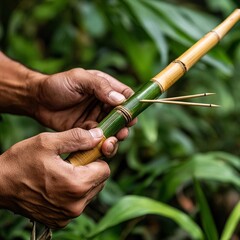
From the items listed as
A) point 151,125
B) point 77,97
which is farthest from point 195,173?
point 77,97

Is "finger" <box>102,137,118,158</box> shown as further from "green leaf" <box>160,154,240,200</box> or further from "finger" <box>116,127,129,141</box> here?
"green leaf" <box>160,154,240,200</box>

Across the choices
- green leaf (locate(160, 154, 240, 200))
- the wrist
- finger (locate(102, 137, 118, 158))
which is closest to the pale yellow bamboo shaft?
finger (locate(102, 137, 118, 158))

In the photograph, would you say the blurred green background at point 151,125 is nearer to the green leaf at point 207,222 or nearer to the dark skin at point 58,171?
the green leaf at point 207,222

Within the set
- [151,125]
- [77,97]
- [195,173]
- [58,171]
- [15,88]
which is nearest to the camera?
[58,171]

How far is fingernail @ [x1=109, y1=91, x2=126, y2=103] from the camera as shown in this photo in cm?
79

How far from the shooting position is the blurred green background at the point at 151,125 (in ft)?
3.81

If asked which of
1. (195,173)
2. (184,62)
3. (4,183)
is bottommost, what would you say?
(195,173)

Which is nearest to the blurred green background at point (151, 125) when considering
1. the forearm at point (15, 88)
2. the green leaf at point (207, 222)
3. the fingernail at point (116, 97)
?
the green leaf at point (207, 222)

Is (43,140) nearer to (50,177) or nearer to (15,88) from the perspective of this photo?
(50,177)

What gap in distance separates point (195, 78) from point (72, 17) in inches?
20.8

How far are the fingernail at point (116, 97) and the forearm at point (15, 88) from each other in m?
0.24

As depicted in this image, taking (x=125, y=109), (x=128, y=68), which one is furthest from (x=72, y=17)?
(x=125, y=109)

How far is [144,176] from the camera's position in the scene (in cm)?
155

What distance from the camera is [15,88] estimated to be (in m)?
1.02
